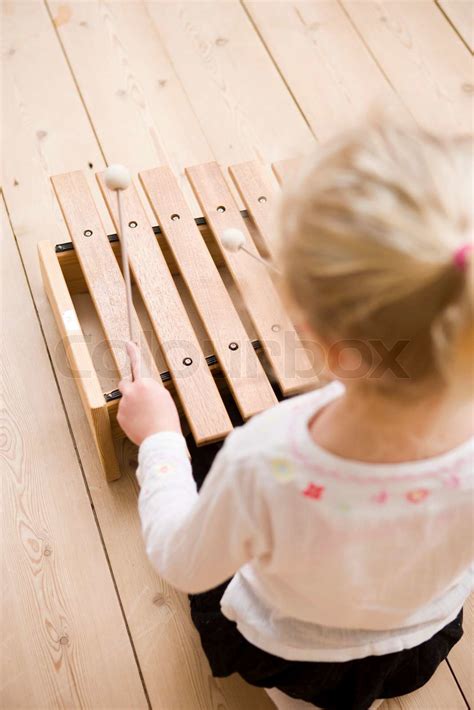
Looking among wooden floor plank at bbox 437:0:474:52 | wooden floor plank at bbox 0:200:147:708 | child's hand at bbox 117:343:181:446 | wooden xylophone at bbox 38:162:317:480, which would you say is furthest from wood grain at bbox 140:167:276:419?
wooden floor plank at bbox 437:0:474:52

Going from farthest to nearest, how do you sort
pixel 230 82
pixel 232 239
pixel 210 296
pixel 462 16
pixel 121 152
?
1. pixel 462 16
2. pixel 230 82
3. pixel 121 152
4. pixel 210 296
5. pixel 232 239

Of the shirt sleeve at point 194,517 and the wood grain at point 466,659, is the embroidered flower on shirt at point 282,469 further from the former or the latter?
Result: the wood grain at point 466,659

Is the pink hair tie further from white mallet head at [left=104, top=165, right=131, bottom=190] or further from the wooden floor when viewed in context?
the wooden floor

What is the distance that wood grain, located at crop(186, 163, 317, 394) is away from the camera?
1.16m

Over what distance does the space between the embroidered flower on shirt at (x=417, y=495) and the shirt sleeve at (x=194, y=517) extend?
117 millimetres

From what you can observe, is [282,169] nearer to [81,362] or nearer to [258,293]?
[258,293]

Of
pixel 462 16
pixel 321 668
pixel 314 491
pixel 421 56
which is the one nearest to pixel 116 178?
pixel 314 491

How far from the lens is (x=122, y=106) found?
1.68 m

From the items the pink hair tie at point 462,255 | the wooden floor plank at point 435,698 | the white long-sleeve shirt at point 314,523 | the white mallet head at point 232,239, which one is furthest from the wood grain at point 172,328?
the pink hair tie at point 462,255

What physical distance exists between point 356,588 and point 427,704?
1.79ft

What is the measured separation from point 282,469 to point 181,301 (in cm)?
72

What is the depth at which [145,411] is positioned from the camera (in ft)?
2.97

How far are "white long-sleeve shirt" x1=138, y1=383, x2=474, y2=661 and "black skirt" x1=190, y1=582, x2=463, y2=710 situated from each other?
0.18m

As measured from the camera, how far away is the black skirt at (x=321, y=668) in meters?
0.92
